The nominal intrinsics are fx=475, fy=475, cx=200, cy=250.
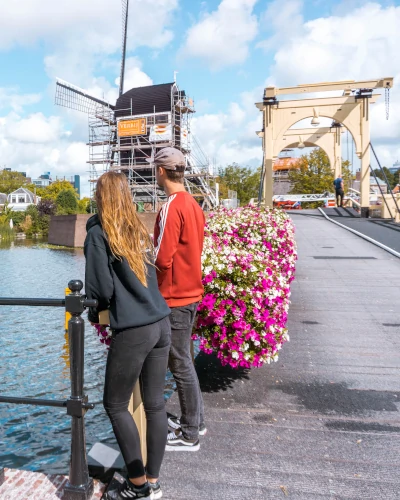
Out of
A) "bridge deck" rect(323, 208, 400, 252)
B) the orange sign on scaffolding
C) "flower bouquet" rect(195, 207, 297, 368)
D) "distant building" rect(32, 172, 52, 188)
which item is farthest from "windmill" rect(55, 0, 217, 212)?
"distant building" rect(32, 172, 52, 188)

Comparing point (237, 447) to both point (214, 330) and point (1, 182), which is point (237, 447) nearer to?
point (214, 330)

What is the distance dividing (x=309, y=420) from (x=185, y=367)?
122 cm

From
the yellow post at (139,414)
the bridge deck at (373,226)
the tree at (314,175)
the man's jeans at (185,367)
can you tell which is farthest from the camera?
the tree at (314,175)

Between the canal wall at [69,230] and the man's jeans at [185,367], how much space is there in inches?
1197

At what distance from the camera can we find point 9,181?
8419 cm

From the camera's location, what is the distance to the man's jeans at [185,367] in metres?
3.04

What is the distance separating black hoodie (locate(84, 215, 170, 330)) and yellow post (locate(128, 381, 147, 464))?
0.46 metres

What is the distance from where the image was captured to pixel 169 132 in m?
48.3

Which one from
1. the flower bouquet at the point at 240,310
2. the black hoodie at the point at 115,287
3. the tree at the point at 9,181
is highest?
the tree at the point at 9,181

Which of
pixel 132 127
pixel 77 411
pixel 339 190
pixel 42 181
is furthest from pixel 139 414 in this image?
pixel 42 181

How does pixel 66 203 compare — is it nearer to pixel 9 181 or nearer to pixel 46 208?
pixel 46 208

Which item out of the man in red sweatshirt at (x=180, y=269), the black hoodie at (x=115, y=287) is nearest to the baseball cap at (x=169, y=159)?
the man in red sweatshirt at (x=180, y=269)

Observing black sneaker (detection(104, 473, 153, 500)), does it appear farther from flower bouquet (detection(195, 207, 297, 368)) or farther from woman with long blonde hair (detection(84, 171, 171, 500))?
flower bouquet (detection(195, 207, 297, 368))

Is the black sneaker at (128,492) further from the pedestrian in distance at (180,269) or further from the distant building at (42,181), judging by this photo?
the distant building at (42,181)
